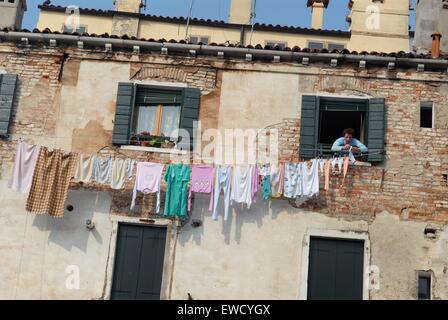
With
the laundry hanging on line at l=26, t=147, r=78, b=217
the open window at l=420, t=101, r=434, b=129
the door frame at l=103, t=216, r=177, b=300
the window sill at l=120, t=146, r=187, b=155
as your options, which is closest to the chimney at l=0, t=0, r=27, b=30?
the laundry hanging on line at l=26, t=147, r=78, b=217

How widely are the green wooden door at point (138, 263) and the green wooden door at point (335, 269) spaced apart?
9.23ft

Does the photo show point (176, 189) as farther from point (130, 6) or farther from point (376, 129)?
point (130, 6)

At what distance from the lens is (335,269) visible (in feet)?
48.1

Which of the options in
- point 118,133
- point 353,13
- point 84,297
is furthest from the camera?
point 353,13

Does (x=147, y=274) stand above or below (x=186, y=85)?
below

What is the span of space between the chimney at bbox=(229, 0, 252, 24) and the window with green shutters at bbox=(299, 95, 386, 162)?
12.0m

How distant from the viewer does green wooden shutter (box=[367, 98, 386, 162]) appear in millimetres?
15242

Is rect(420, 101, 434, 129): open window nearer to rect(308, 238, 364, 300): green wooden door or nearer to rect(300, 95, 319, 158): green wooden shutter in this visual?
rect(300, 95, 319, 158): green wooden shutter

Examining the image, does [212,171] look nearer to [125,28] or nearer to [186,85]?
[186,85]

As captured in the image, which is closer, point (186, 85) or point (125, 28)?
point (186, 85)

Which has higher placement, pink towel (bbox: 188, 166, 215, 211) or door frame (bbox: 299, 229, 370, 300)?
pink towel (bbox: 188, 166, 215, 211)

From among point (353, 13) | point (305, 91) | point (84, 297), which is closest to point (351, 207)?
point (305, 91)

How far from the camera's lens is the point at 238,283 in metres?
14.6

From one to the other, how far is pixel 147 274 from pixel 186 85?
383cm
